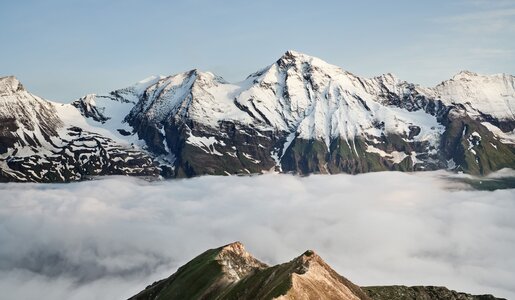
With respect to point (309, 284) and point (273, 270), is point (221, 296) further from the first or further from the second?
point (309, 284)

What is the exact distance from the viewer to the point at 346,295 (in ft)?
583

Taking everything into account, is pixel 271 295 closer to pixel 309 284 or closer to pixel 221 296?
pixel 309 284

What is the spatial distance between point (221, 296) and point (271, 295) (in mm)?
40631

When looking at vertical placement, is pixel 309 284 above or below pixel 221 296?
above

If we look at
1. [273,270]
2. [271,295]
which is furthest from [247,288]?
[271,295]

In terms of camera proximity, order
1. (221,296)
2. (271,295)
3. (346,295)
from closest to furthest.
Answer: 1. (271,295)
2. (346,295)
3. (221,296)

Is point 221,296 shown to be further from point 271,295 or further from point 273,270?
point 271,295

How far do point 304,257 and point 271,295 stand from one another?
25171 millimetres

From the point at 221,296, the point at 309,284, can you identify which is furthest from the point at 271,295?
the point at 221,296

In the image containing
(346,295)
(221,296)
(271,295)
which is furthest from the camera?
(221,296)

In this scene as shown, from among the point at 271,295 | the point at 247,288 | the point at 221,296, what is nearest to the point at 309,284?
the point at 271,295

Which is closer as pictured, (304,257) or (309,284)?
(309,284)

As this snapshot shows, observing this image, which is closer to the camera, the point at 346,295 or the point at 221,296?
the point at 346,295

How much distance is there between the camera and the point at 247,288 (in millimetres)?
187250
